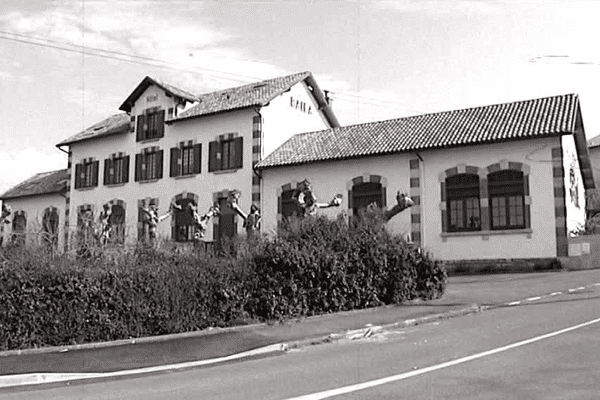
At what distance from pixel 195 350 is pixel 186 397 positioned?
4.10 metres

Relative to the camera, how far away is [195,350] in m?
11.8

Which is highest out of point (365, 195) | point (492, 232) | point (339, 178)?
point (339, 178)

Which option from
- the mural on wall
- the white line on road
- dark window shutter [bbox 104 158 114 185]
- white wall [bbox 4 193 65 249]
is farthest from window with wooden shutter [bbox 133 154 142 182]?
the white line on road

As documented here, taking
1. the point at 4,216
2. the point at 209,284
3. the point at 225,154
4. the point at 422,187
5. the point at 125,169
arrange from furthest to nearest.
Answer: the point at 125,169, the point at 4,216, the point at 225,154, the point at 422,187, the point at 209,284

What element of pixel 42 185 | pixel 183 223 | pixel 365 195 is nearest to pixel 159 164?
pixel 183 223

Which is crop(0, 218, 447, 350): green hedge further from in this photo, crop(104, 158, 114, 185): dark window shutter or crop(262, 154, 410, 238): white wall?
crop(104, 158, 114, 185): dark window shutter

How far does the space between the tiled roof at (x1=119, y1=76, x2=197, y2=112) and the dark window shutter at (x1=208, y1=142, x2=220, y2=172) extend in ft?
14.3

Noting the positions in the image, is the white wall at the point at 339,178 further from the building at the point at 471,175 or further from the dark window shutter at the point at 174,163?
the dark window shutter at the point at 174,163

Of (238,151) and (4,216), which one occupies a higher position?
(238,151)

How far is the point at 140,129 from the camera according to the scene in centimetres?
4125

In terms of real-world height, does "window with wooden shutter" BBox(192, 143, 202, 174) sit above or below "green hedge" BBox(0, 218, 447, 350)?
above

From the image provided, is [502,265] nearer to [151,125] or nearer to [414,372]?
[414,372]

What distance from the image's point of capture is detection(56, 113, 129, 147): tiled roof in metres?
42.6

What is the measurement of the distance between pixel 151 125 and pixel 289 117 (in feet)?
29.5
